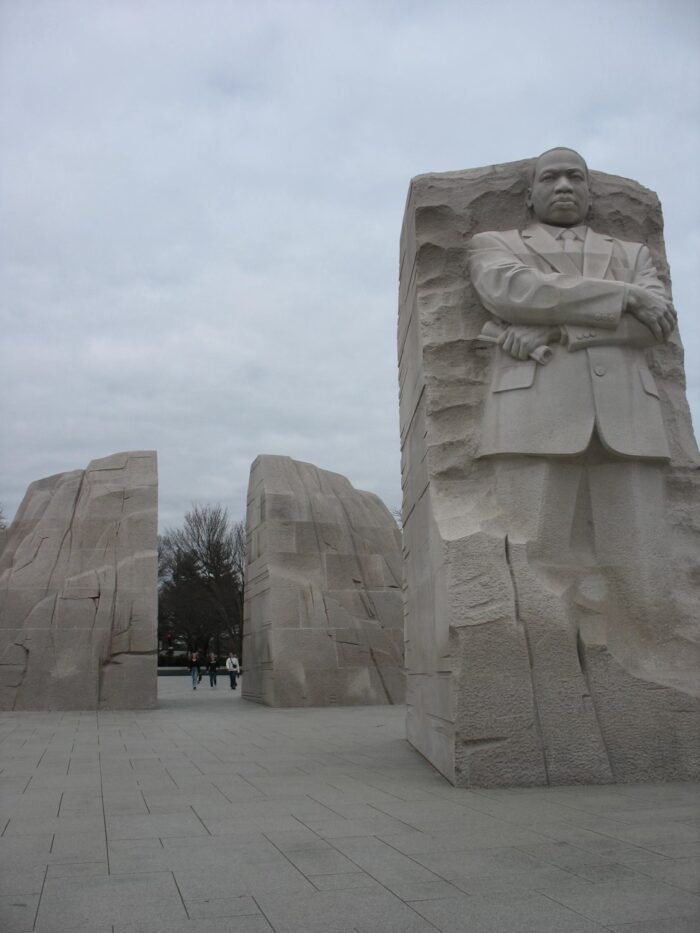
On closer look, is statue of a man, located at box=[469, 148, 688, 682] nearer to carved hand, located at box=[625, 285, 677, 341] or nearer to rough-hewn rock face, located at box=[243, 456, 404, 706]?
carved hand, located at box=[625, 285, 677, 341]

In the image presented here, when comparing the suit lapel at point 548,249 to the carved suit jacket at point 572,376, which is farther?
the suit lapel at point 548,249

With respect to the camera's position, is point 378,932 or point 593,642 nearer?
point 378,932

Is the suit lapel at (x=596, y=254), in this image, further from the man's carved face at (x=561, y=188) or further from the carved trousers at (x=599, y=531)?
the carved trousers at (x=599, y=531)

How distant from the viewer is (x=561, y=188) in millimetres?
6102

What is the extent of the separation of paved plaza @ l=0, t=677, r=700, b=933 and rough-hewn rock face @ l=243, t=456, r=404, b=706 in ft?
18.9

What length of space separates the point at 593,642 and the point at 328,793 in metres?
1.85

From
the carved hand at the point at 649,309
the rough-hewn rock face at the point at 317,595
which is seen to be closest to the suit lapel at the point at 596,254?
the carved hand at the point at 649,309

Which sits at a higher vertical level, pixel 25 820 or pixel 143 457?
pixel 143 457

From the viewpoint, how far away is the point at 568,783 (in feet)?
16.1

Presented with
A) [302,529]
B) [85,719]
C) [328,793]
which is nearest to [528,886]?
[328,793]

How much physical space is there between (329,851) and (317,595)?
9.07m

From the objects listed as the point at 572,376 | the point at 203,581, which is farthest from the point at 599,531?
the point at 203,581

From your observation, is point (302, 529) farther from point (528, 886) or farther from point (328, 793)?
point (528, 886)

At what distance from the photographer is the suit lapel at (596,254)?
19.1 feet
